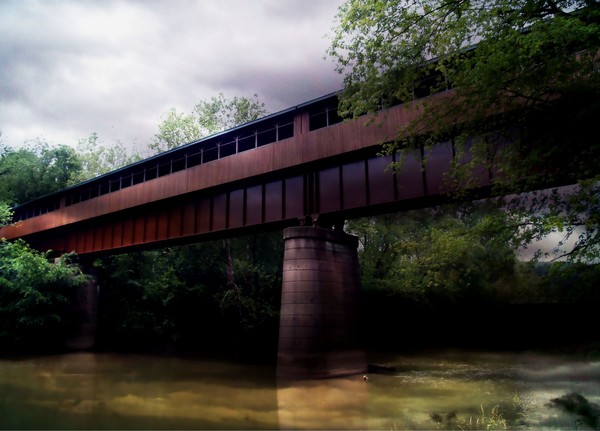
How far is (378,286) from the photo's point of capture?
116 ft

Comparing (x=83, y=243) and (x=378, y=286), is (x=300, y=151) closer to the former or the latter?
(x=378, y=286)

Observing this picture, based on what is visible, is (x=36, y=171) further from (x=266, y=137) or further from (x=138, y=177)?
(x=266, y=137)

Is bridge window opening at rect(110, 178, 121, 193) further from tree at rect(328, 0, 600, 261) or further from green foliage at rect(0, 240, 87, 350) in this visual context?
tree at rect(328, 0, 600, 261)

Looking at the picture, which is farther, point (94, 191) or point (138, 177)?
point (94, 191)

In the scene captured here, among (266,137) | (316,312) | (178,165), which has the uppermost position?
(266,137)

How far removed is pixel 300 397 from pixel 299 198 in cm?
1032

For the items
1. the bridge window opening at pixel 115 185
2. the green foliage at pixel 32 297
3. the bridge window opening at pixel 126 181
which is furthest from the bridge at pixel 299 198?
the green foliage at pixel 32 297

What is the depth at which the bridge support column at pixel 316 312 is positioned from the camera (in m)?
18.6

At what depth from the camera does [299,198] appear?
22750 millimetres

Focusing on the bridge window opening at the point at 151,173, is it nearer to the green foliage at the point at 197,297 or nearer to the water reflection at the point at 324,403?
the green foliage at the point at 197,297

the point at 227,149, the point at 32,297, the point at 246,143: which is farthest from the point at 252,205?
the point at 32,297

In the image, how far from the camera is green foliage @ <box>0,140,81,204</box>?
5191 cm

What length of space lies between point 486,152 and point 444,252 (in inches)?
102

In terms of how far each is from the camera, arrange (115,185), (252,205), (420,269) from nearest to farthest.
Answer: (252,205) < (420,269) < (115,185)
